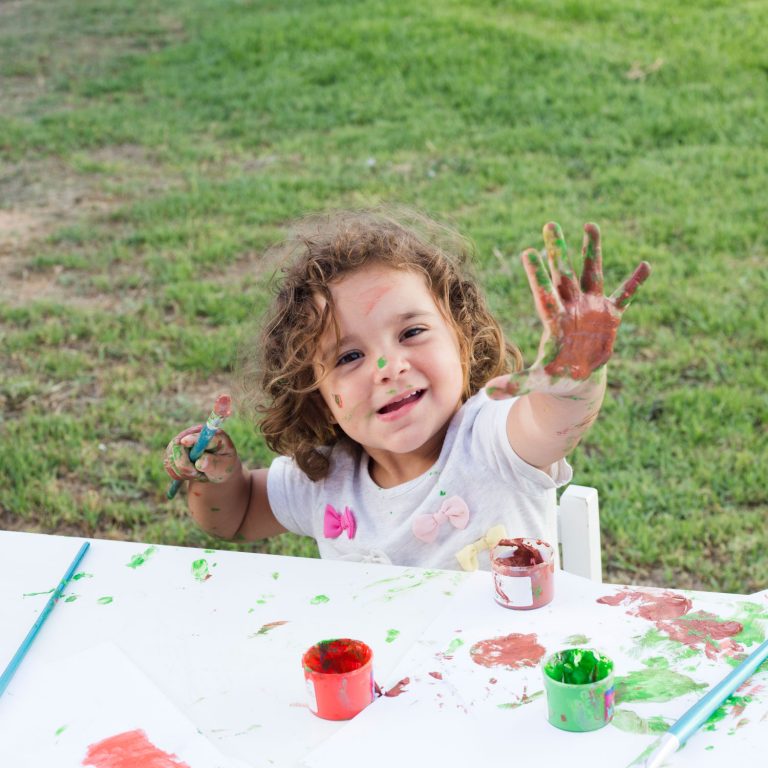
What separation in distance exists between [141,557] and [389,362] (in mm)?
455

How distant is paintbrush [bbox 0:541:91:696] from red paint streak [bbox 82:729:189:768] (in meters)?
0.19

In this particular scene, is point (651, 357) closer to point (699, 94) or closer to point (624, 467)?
point (624, 467)

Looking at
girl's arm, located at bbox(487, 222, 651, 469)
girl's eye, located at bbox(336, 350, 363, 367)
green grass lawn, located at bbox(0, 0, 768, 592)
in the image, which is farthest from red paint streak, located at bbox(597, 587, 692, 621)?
green grass lawn, located at bbox(0, 0, 768, 592)

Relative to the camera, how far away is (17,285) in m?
4.60

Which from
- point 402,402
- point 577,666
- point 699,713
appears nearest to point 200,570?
→ point 402,402

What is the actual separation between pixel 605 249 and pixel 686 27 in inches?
124

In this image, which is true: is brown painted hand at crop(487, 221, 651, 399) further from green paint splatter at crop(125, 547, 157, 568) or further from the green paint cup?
green paint splatter at crop(125, 547, 157, 568)

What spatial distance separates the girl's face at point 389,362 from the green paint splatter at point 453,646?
1.68 feet

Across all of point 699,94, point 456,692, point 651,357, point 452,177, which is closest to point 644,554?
point 651,357

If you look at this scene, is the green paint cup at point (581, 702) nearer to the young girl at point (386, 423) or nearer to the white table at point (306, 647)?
the white table at point (306, 647)

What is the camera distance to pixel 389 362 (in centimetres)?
163

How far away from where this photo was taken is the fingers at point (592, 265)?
123 cm

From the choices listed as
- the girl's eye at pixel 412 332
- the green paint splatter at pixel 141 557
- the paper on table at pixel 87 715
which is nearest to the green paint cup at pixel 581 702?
the paper on table at pixel 87 715

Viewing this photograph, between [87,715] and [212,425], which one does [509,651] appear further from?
[212,425]
